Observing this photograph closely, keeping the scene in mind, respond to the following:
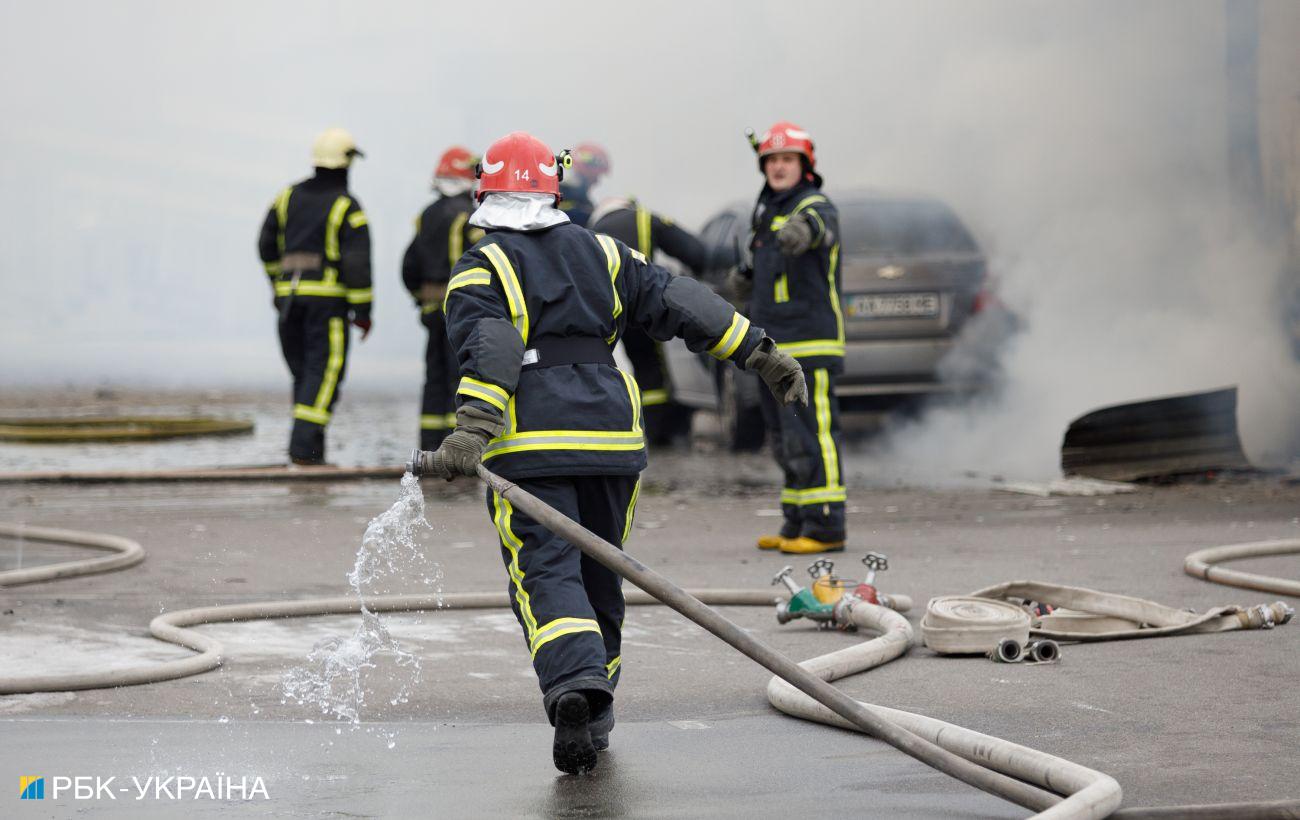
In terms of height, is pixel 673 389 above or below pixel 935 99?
below

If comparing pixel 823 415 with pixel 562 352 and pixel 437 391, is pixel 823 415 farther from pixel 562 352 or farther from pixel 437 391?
pixel 437 391

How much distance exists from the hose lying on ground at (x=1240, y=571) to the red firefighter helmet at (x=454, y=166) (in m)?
5.85

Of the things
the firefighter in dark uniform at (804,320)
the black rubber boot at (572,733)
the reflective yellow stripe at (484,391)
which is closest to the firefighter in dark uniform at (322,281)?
the firefighter in dark uniform at (804,320)

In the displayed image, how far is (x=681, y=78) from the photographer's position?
55.3ft

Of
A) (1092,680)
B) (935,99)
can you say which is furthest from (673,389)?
(1092,680)

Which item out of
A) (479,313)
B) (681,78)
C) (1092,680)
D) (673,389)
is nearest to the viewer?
(479,313)

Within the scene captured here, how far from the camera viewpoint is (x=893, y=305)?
10938mm

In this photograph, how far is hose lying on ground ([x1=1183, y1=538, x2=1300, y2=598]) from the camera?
20.1 feet

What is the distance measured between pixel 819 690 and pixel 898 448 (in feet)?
29.4

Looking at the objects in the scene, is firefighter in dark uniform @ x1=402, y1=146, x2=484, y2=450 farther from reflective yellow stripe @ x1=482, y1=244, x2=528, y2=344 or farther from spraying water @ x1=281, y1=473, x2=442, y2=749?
reflective yellow stripe @ x1=482, y1=244, x2=528, y2=344

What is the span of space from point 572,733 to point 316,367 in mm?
7573

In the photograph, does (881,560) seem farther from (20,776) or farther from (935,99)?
(935,99)

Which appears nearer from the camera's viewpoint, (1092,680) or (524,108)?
(1092,680)

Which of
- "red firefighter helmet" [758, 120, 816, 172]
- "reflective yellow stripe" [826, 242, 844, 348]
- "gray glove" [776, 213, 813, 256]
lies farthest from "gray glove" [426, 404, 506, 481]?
"red firefighter helmet" [758, 120, 816, 172]
